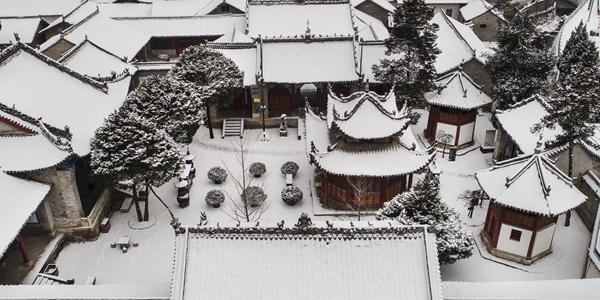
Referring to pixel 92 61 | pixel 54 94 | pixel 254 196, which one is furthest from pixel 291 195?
pixel 92 61

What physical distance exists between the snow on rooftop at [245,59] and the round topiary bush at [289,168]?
9166mm

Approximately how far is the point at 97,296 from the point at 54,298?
149cm

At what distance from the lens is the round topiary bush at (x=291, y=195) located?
93.7 ft

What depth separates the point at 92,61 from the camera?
37.9 meters

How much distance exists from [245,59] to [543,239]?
25930 mm

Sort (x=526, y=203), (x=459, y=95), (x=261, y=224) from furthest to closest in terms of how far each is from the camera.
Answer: (x=459, y=95) → (x=261, y=224) → (x=526, y=203)

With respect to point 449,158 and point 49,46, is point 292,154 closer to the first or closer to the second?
point 449,158

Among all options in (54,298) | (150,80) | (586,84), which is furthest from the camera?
(150,80)

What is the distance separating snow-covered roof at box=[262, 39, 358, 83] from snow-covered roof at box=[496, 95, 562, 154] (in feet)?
39.0

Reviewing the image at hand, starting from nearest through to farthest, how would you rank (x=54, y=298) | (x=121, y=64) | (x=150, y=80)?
(x=54, y=298) → (x=150, y=80) → (x=121, y=64)

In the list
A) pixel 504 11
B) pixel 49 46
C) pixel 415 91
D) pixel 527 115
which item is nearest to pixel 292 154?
pixel 415 91

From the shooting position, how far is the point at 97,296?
18.2 metres

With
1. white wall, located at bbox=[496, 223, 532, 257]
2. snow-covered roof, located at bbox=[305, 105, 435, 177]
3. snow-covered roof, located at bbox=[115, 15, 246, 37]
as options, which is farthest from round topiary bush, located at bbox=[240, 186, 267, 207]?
snow-covered roof, located at bbox=[115, 15, 246, 37]

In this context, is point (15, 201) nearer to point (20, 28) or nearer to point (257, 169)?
point (257, 169)
